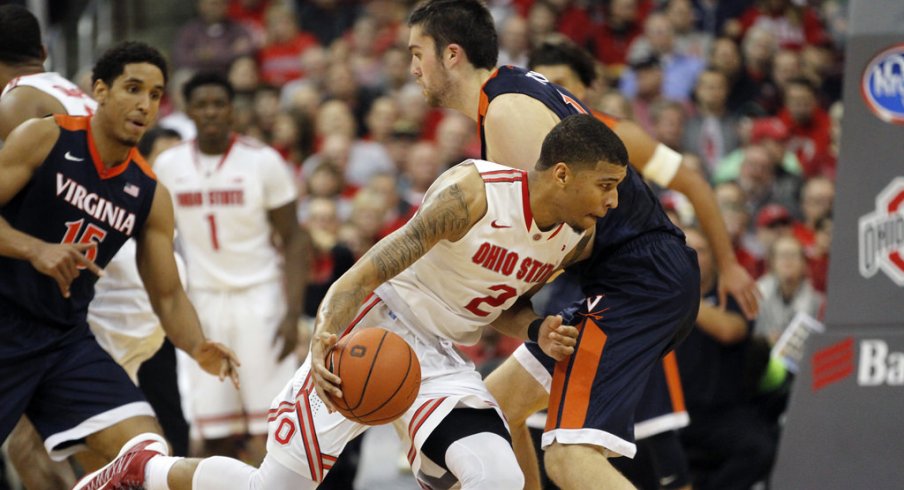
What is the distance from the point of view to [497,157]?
5340 mm

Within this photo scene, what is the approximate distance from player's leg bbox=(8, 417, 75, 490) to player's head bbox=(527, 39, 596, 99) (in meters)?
3.20

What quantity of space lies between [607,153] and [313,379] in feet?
4.60

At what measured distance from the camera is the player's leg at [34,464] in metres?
Result: 6.32

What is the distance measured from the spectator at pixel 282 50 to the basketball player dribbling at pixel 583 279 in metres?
8.98

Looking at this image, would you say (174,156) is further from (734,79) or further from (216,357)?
(734,79)

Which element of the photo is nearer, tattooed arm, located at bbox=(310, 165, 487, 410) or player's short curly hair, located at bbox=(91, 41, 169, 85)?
tattooed arm, located at bbox=(310, 165, 487, 410)

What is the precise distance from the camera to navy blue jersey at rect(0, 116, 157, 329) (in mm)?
5590

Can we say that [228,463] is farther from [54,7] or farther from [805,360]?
[54,7]

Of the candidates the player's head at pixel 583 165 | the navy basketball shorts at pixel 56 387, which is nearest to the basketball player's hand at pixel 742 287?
the player's head at pixel 583 165

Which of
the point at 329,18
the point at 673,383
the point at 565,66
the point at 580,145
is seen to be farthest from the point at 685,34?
the point at 580,145

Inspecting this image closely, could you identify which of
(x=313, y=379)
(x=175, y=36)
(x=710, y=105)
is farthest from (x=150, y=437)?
(x=175, y=36)

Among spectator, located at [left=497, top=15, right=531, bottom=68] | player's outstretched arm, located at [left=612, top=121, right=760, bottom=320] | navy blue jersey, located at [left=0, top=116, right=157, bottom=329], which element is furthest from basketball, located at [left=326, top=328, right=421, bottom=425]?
spectator, located at [left=497, top=15, right=531, bottom=68]

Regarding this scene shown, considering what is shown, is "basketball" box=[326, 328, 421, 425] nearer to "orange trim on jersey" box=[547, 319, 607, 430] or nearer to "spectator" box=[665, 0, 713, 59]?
"orange trim on jersey" box=[547, 319, 607, 430]

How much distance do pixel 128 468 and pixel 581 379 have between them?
1.92 m
